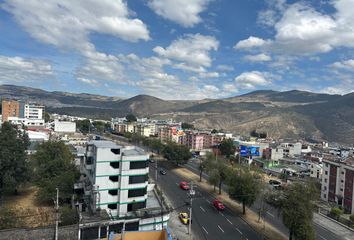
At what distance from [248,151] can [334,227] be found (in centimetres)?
4948

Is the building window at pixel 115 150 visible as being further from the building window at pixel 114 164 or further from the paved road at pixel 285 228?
the paved road at pixel 285 228

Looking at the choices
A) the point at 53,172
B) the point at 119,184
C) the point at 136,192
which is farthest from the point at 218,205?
the point at 53,172

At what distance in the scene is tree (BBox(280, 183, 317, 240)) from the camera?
25.5m

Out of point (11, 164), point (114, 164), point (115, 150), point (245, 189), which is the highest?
point (115, 150)

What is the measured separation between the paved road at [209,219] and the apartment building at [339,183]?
21896 mm

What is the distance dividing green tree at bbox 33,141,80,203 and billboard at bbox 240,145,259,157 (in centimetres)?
5428

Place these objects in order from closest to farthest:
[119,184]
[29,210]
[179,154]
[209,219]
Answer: [119,184] → [29,210] → [209,219] → [179,154]

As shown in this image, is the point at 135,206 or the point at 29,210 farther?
the point at 29,210

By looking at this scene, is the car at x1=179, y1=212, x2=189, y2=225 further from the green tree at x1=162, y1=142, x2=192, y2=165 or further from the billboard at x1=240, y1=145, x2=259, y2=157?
the billboard at x1=240, y1=145, x2=259, y2=157

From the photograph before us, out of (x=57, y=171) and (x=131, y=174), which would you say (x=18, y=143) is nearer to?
(x=57, y=171)

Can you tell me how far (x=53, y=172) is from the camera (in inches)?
1518

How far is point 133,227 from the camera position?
93.2ft

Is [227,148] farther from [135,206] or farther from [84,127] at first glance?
[84,127]

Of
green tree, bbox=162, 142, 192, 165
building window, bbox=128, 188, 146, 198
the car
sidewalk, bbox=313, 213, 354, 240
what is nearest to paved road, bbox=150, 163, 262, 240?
the car
